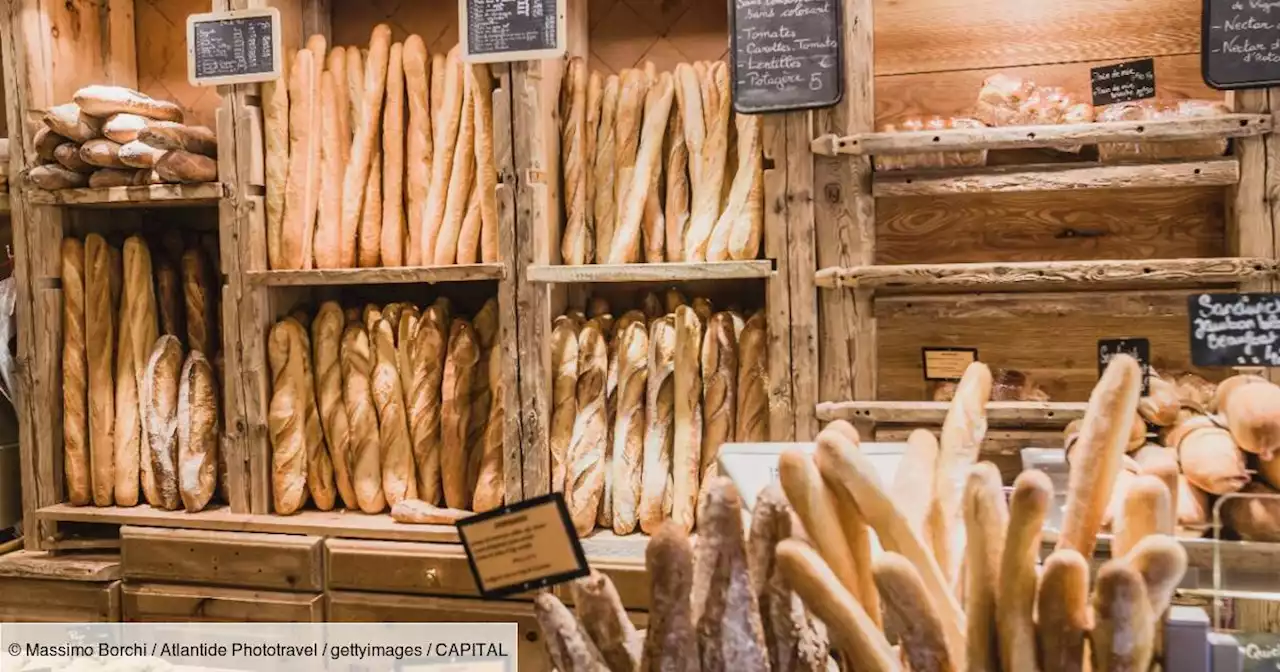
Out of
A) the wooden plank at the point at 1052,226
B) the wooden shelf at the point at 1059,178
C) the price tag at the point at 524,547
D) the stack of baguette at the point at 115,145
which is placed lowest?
the price tag at the point at 524,547

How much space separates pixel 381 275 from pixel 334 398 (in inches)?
14.6

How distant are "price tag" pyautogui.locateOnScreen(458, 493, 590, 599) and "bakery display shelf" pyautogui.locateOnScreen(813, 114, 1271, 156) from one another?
1522 mm

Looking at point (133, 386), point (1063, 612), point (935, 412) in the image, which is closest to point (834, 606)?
point (1063, 612)

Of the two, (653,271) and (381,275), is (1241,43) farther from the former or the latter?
(381,275)

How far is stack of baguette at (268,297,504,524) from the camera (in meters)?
2.52

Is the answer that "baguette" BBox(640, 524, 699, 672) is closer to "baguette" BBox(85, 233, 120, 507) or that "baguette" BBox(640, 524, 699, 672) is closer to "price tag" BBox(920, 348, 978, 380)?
"price tag" BBox(920, 348, 978, 380)

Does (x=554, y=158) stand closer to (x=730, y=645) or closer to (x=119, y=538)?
(x=119, y=538)

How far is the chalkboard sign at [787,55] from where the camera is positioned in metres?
2.17

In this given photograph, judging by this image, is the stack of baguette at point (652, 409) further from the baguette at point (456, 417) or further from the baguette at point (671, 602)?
the baguette at point (671, 602)

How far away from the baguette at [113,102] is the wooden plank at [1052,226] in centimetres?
191

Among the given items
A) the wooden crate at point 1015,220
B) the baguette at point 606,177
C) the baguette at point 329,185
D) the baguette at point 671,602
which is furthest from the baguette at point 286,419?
the baguette at point 671,602

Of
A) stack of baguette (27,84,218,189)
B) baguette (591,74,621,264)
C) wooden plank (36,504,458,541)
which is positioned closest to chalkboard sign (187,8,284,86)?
stack of baguette (27,84,218,189)

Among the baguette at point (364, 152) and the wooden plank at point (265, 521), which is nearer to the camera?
the wooden plank at point (265, 521)

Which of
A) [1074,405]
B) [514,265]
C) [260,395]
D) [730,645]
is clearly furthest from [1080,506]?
[260,395]
